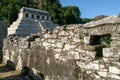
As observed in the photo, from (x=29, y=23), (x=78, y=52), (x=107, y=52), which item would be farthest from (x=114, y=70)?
(x=29, y=23)

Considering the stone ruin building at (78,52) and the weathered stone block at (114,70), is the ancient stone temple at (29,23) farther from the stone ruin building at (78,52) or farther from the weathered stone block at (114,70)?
the weathered stone block at (114,70)

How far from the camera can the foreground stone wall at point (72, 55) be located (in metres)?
4.84

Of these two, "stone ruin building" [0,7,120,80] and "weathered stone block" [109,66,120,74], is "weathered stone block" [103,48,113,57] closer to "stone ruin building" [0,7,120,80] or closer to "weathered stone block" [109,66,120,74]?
"stone ruin building" [0,7,120,80]

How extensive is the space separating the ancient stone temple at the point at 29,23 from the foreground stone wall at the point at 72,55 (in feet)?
70.5

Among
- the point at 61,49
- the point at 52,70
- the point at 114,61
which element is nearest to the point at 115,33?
the point at 114,61

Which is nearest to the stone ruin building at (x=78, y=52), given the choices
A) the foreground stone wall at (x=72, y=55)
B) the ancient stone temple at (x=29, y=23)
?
the foreground stone wall at (x=72, y=55)

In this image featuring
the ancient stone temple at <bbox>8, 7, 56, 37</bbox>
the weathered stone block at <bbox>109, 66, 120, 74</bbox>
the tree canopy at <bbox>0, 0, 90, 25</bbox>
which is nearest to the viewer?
the weathered stone block at <bbox>109, 66, 120, 74</bbox>

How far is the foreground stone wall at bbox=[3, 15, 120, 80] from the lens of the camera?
4844mm

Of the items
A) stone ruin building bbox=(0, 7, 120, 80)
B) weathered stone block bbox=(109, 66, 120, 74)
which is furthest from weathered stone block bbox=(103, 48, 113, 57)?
weathered stone block bbox=(109, 66, 120, 74)

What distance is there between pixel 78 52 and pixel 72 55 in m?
0.29

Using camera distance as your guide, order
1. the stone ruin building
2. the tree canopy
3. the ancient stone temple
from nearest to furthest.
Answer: the stone ruin building, the ancient stone temple, the tree canopy

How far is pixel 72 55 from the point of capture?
6.07m

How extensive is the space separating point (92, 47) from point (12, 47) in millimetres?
6354

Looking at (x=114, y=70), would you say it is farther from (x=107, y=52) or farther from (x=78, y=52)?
(x=78, y=52)
